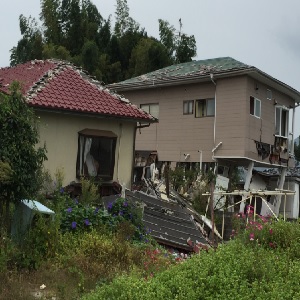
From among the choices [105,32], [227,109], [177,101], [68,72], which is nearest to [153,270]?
[68,72]

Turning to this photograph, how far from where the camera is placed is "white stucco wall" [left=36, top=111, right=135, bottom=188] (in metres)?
13.4

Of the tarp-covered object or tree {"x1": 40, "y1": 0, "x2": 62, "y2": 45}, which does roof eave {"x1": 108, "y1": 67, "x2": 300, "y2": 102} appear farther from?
the tarp-covered object

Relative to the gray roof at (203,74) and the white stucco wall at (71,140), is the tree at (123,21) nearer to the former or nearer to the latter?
the gray roof at (203,74)

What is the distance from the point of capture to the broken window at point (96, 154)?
1405cm

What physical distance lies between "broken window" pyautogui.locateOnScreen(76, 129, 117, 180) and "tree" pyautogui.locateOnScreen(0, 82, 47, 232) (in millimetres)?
6232

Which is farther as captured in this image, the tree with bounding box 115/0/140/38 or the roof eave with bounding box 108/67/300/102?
the tree with bounding box 115/0/140/38

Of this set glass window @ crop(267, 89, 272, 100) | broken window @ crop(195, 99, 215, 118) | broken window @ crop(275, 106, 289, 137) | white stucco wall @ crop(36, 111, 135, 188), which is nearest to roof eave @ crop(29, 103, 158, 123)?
white stucco wall @ crop(36, 111, 135, 188)

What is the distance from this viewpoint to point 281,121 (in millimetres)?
21688

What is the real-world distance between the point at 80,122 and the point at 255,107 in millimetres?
8061

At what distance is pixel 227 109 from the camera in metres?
19.0

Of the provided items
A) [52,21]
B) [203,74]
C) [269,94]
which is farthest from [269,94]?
[52,21]

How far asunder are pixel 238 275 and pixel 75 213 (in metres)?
4.84

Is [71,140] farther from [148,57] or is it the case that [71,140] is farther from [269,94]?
[148,57]

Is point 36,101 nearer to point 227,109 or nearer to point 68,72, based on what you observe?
point 68,72
